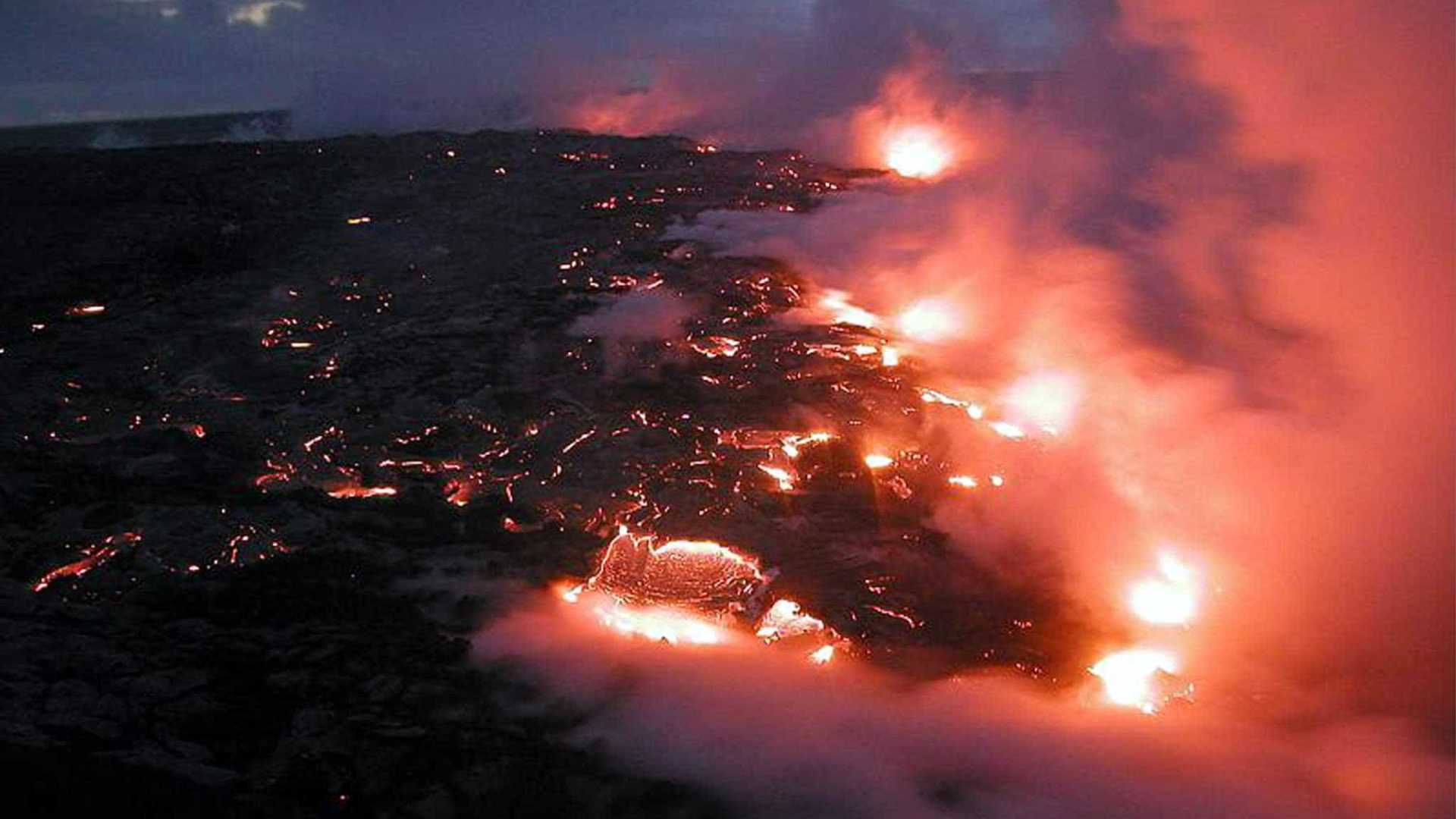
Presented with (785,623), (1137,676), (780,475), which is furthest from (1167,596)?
(780,475)

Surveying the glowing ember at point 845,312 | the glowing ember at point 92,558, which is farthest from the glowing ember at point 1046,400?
the glowing ember at point 92,558

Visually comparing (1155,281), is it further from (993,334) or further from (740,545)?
(740,545)

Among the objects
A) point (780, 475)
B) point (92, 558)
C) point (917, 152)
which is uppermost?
point (917, 152)

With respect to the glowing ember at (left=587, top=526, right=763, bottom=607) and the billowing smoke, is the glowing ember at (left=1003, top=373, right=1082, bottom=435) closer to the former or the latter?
the billowing smoke

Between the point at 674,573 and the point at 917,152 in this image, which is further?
the point at 917,152

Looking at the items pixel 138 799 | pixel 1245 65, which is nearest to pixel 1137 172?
pixel 1245 65

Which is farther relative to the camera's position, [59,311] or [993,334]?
[59,311]

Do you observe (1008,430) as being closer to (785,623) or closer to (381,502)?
(785,623)
